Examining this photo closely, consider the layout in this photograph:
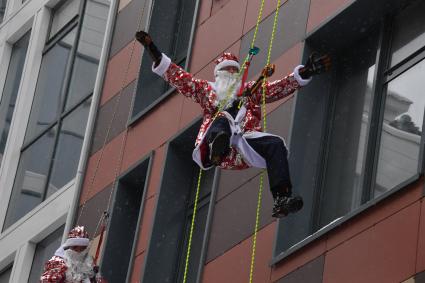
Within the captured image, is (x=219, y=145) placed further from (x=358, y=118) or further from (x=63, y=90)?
(x=63, y=90)

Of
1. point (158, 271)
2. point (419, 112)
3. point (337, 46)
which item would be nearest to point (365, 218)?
point (419, 112)

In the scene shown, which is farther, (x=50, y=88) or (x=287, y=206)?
(x=50, y=88)

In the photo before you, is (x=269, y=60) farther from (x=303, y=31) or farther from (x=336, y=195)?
(x=336, y=195)

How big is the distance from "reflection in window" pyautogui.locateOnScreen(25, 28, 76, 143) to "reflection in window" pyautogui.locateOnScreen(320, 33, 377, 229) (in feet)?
29.0

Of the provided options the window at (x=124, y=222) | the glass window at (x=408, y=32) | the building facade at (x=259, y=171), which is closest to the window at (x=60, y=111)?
the building facade at (x=259, y=171)

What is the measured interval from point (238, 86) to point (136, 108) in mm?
6219

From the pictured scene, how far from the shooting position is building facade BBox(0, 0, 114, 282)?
87.4ft

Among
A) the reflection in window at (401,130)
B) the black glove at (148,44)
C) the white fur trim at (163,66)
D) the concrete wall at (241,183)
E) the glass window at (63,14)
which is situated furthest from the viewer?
the glass window at (63,14)

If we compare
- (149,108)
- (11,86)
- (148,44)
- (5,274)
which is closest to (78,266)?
(149,108)

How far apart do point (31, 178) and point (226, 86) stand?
9999 mm

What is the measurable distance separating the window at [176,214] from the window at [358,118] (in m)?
2.51

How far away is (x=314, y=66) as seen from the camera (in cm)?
1814

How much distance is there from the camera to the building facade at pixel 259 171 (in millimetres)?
18203

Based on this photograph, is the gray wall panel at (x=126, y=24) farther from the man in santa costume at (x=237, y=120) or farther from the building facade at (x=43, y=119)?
the man in santa costume at (x=237, y=120)
